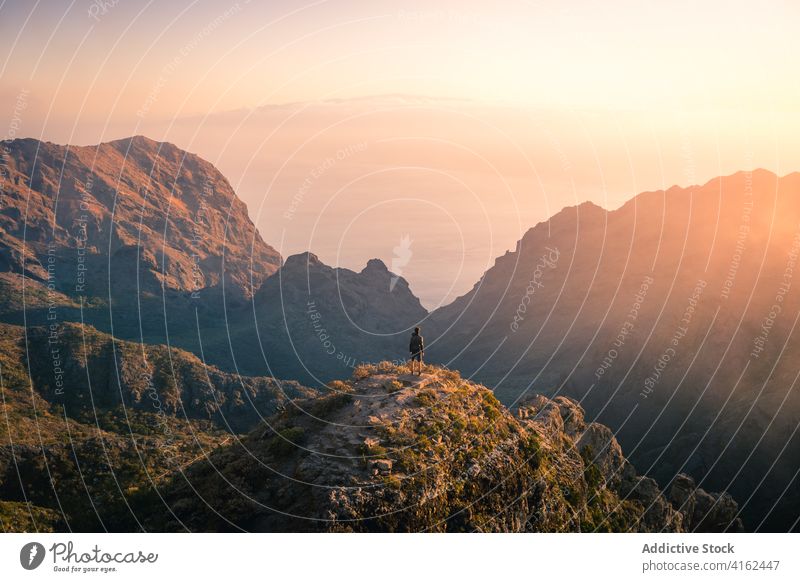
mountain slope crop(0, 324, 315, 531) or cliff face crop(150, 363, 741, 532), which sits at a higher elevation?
cliff face crop(150, 363, 741, 532)

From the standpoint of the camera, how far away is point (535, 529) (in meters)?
57.8

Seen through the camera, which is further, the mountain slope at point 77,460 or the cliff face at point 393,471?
the mountain slope at point 77,460

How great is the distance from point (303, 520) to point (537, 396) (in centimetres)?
6248

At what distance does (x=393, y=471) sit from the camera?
160 feet

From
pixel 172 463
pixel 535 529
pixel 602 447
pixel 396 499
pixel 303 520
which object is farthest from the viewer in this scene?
pixel 172 463

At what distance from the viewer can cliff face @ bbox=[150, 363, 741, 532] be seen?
4606cm

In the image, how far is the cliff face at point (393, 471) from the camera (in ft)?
151

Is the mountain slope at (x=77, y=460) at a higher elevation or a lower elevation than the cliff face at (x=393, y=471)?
lower

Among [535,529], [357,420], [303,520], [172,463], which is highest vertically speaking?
[357,420]

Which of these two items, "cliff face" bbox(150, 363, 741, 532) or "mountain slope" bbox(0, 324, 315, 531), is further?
"mountain slope" bbox(0, 324, 315, 531)

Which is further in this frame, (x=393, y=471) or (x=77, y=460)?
(x=77, y=460)

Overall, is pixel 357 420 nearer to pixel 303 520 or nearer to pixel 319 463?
pixel 319 463

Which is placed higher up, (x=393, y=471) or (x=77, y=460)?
(x=393, y=471)
